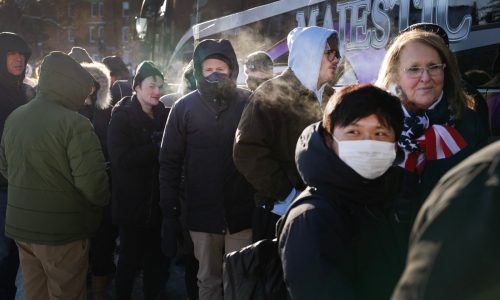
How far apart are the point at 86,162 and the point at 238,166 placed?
35.5 inches

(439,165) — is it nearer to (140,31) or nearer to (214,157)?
(214,157)

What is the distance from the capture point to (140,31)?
32.3 feet

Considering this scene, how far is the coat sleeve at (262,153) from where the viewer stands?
8.77 ft

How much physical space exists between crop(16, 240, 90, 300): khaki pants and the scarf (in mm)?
2032

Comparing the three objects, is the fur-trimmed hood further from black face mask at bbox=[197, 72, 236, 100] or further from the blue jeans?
black face mask at bbox=[197, 72, 236, 100]

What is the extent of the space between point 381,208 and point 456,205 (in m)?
0.84

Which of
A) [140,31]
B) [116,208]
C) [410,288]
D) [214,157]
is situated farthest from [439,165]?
[140,31]

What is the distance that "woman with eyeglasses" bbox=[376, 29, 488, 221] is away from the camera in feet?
7.60

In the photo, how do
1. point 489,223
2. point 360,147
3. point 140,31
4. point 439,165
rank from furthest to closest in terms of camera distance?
point 140,31
point 439,165
point 360,147
point 489,223

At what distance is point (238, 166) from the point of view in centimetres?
276

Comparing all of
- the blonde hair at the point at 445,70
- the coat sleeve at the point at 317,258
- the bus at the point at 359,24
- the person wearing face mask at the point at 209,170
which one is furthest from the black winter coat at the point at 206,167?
the coat sleeve at the point at 317,258

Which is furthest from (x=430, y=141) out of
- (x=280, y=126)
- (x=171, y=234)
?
(x=171, y=234)

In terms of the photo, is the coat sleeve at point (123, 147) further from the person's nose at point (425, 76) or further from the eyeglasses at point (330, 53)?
the person's nose at point (425, 76)

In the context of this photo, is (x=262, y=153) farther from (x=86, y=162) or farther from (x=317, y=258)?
(x=317, y=258)
